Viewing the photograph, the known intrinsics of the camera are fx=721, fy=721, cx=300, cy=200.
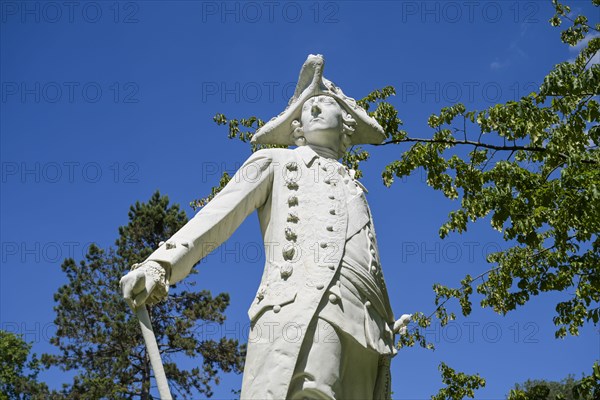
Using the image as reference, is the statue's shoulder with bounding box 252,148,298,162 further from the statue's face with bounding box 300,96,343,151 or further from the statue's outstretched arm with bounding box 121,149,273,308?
the statue's face with bounding box 300,96,343,151

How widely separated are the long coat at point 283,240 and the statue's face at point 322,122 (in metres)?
0.20

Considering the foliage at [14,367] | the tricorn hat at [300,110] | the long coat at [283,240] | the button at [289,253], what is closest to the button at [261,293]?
the long coat at [283,240]

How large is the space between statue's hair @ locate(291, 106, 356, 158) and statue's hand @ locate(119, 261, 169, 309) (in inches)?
71.0

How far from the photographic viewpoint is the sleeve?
182 inches

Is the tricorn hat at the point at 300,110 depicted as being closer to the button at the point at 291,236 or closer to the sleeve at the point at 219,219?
the sleeve at the point at 219,219

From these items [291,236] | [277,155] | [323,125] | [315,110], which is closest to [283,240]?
[291,236]

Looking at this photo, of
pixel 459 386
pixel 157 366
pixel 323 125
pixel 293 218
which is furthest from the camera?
pixel 459 386

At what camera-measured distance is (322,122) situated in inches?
223

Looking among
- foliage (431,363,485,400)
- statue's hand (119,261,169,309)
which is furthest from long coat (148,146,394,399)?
foliage (431,363,485,400)

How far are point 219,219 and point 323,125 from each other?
49.3 inches

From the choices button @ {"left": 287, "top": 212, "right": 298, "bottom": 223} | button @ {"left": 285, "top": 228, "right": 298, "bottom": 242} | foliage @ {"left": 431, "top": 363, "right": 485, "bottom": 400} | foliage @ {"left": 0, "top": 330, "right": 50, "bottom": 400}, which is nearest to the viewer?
button @ {"left": 285, "top": 228, "right": 298, "bottom": 242}

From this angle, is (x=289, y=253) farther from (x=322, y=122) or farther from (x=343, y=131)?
(x=343, y=131)

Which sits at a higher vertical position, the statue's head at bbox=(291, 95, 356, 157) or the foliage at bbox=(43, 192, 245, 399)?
the foliage at bbox=(43, 192, 245, 399)

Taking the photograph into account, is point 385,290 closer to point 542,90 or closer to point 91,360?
point 542,90
